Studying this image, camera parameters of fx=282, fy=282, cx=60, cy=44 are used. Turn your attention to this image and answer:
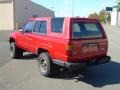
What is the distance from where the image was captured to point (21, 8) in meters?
41.5

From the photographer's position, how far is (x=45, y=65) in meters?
9.26

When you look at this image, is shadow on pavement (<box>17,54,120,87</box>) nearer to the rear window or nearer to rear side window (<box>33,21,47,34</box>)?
the rear window

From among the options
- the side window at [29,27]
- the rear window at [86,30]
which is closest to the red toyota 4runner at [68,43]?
the rear window at [86,30]

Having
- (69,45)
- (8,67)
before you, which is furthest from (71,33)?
(8,67)

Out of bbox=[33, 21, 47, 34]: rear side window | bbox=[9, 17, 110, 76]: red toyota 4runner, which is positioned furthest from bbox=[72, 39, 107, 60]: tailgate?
bbox=[33, 21, 47, 34]: rear side window

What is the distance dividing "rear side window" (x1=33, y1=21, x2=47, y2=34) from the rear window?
1.26 meters

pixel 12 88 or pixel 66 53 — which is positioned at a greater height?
pixel 66 53

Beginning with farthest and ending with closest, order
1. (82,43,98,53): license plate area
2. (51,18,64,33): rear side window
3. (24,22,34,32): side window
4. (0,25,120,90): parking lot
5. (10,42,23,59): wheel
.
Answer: (10,42,23,59): wheel
(24,22,34,32): side window
(51,18,64,33): rear side window
(82,43,98,53): license plate area
(0,25,120,90): parking lot

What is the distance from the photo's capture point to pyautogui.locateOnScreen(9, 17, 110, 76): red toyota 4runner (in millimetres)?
8211

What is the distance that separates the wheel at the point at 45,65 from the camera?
8953 mm

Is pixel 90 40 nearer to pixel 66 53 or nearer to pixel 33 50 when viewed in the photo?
pixel 66 53

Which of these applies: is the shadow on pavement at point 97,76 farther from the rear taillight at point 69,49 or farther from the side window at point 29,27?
the side window at point 29,27

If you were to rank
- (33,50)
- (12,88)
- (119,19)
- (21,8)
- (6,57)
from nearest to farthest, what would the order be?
(12,88) → (33,50) → (6,57) → (21,8) → (119,19)

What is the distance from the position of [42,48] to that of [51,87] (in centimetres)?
187
